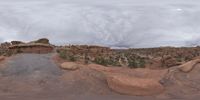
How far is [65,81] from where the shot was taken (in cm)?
1755

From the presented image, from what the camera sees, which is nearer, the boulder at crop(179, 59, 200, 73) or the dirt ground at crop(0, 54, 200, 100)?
the dirt ground at crop(0, 54, 200, 100)

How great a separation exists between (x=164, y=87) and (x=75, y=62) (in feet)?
12.2

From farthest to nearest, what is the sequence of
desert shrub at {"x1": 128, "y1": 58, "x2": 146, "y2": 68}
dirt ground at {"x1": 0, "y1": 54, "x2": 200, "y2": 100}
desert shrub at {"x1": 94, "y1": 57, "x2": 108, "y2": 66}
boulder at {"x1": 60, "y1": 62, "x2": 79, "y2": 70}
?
desert shrub at {"x1": 94, "y1": 57, "x2": 108, "y2": 66} < desert shrub at {"x1": 128, "y1": 58, "x2": 146, "y2": 68} < boulder at {"x1": 60, "y1": 62, "x2": 79, "y2": 70} < dirt ground at {"x1": 0, "y1": 54, "x2": 200, "y2": 100}

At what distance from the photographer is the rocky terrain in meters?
16.7

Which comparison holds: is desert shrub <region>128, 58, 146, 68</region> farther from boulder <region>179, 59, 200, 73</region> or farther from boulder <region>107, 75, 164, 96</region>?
boulder <region>107, 75, 164, 96</region>

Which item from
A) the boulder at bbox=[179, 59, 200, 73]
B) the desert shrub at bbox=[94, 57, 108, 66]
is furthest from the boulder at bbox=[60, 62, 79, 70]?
the boulder at bbox=[179, 59, 200, 73]

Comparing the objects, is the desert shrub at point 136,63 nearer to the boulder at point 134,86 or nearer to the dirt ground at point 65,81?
the dirt ground at point 65,81

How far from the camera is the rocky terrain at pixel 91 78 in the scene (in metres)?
16.7

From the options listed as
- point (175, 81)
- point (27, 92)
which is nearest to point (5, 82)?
point (27, 92)

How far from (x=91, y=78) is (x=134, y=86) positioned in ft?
5.73

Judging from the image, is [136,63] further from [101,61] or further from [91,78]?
[91,78]

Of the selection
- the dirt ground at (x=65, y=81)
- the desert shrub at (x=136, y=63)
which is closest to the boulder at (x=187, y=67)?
the dirt ground at (x=65, y=81)

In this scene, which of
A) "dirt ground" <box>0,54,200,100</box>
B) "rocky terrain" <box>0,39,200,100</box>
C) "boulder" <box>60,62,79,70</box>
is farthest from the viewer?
"boulder" <box>60,62,79,70</box>

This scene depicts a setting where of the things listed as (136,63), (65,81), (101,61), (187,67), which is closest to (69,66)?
(65,81)
